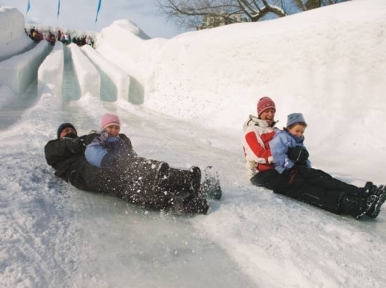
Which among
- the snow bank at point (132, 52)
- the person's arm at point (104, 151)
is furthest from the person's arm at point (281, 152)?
the snow bank at point (132, 52)

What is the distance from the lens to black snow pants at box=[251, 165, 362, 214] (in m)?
3.17

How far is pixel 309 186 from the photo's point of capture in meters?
3.33

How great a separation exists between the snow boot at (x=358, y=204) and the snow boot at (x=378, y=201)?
22mm

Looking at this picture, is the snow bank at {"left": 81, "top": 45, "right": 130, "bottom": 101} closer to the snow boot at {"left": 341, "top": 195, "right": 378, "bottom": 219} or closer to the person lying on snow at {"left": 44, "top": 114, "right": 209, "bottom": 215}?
the person lying on snow at {"left": 44, "top": 114, "right": 209, "bottom": 215}

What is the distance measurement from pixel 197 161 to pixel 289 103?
11.9 feet

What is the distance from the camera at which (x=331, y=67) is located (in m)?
7.12

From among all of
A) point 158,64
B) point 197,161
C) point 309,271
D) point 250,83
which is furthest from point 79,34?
point 309,271

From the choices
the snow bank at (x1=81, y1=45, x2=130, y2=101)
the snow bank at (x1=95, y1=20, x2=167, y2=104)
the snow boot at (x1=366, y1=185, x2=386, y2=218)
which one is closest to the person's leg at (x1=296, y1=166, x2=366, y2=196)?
the snow boot at (x1=366, y1=185, x2=386, y2=218)

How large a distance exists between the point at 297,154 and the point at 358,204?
64cm

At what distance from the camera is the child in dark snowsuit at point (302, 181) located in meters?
3.11

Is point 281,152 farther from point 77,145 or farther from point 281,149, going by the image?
point 77,145

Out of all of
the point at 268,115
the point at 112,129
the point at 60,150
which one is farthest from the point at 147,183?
the point at 268,115

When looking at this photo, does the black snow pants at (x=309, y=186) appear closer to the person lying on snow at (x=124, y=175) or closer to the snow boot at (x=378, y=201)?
the snow boot at (x=378, y=201)

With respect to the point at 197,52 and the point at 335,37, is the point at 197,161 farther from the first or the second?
the point at 197,52
